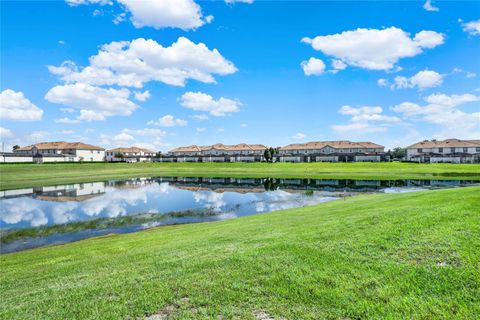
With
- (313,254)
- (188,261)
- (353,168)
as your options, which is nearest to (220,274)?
(188,261)

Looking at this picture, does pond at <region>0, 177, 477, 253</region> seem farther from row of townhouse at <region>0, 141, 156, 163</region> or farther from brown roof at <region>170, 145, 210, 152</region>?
brown roof at <region>170, 145, 210, 152</region>

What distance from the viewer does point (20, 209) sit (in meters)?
31.7

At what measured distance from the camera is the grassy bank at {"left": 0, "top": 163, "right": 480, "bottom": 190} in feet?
208

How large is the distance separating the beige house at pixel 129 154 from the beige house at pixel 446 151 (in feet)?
423

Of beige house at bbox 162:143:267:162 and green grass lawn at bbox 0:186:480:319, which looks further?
beige house at bbox 162:143:267:162

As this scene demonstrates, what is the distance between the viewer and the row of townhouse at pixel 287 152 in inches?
4700

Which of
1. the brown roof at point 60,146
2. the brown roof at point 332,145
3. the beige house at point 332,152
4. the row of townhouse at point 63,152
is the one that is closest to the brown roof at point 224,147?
the beige house at point 332,152

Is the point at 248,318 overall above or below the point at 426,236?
below

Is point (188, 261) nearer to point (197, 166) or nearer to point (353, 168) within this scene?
point (353, 168)

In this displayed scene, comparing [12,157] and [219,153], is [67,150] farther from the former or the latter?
[219,153]

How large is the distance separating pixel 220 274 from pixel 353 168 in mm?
84868

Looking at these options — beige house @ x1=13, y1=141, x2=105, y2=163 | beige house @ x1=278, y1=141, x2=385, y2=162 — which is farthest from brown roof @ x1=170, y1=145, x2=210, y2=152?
beige house @ x1=278, y1=141, x2=385, y2=162

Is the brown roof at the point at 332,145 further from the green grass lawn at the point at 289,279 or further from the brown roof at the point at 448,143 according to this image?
the green grass lawn at the point at 289,279

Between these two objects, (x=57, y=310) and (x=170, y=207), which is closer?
(x=57, y=310)
